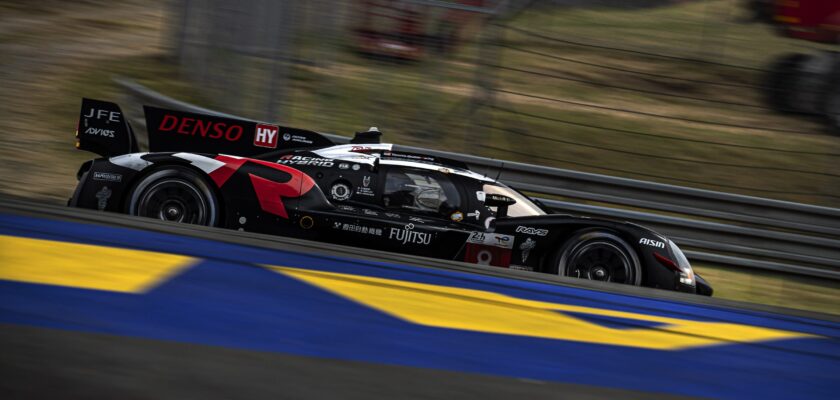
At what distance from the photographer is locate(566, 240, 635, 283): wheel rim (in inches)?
231

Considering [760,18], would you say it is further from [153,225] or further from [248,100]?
[153,225]

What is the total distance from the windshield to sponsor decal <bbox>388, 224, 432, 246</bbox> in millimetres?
657

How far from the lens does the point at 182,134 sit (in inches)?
250

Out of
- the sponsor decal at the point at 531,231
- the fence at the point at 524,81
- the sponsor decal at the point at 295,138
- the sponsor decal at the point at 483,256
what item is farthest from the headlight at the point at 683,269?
the sponsor decal at the point at 295,138

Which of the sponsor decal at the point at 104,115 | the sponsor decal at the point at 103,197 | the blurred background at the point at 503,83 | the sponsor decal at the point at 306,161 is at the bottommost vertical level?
the sponsor decal at the point at 103,197

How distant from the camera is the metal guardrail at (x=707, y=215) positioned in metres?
7.94

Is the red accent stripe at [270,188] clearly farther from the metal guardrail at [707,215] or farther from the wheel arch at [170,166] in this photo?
the metal guardrail at [707,215]

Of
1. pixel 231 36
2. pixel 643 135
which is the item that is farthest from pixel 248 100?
pixel 643 135

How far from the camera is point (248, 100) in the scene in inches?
338

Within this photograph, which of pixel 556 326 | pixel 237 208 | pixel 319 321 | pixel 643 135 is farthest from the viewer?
pixel 643 135

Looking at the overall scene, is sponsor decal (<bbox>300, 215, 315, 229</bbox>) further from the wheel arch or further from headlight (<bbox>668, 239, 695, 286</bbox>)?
headlight (<bbox>668, 239, 695, 286</bbox>)

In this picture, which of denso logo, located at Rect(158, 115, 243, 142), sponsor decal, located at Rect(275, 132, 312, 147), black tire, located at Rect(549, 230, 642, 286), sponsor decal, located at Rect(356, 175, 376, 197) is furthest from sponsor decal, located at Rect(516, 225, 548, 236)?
denso logo, located at Rect(158, 115, 243, 142)

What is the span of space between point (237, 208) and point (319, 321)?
350 cm

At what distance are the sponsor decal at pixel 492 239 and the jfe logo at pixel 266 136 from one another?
1694 millimetres
